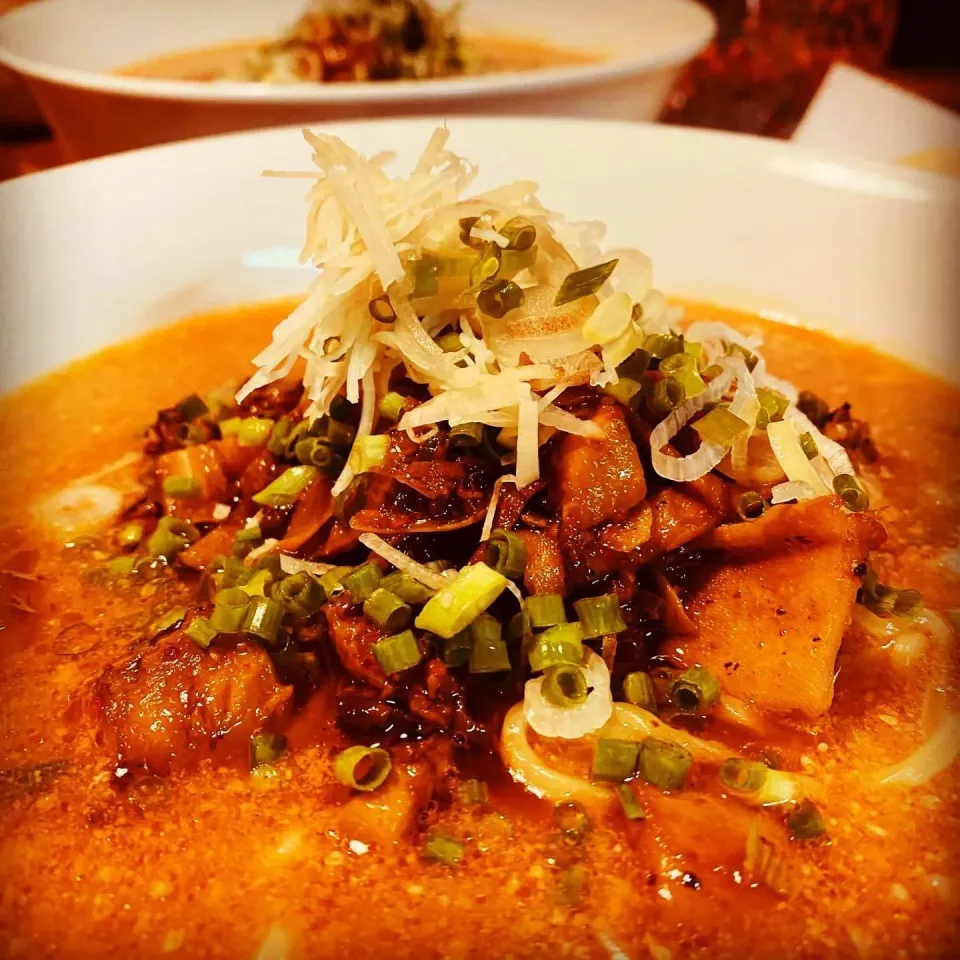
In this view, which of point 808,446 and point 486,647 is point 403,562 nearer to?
point 486,647

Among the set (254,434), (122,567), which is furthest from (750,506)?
(122,567)

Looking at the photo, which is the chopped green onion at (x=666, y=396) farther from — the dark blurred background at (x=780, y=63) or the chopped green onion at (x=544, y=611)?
the dark blurred background at (x=780, y=63)

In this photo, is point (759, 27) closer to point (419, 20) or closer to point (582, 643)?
point (419, 20)

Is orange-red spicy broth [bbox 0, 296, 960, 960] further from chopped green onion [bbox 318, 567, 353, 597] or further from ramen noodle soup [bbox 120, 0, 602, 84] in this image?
ramen noodle soup [bbox 120, 0, 602, 84]

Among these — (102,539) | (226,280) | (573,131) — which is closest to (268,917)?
(102,539)

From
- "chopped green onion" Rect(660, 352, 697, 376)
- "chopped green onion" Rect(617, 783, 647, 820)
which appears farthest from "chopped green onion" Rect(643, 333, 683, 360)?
"chopped green onion" Rect(617, 783, 647, 820)
